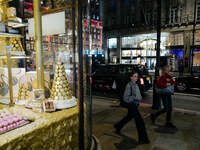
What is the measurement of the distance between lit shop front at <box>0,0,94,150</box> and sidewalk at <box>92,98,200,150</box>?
3.69ft

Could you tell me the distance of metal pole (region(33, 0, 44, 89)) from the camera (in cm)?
285

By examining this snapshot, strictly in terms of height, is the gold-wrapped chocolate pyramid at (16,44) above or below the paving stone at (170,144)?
above

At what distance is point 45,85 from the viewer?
308 cm

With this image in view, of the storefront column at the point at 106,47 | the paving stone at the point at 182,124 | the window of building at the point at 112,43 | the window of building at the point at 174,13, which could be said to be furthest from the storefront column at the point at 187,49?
the paving stone at the point at 182,124

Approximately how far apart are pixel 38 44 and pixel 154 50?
2863 cm

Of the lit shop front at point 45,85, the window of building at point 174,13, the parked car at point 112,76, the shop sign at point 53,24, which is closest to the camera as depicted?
the lit shop front at point 45,85

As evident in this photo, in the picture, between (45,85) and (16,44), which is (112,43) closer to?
(45,85)

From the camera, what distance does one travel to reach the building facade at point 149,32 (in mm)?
24688

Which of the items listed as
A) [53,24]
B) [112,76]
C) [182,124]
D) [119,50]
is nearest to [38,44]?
[53,24]

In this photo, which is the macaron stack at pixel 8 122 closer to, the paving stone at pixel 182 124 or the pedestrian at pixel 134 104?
the pedestrian at pixel 134 104

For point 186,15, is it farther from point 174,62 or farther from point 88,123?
point 88,123

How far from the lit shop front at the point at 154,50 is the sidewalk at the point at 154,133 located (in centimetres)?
1953

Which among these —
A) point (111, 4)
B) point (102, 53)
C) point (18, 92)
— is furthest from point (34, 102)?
point (111, 4)

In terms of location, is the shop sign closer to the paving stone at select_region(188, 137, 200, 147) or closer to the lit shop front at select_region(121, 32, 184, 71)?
the paving stone at select_region(188, 137, 200, 147)
